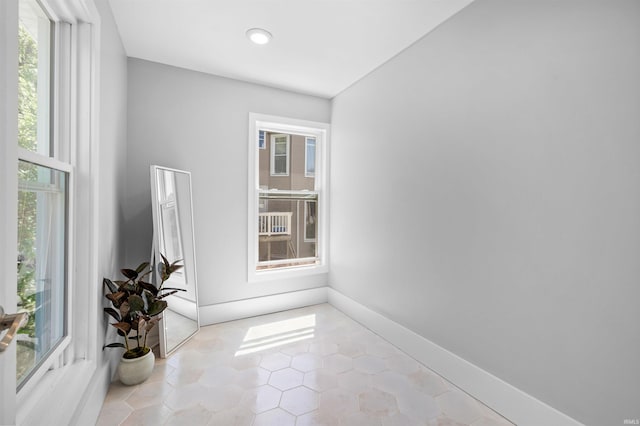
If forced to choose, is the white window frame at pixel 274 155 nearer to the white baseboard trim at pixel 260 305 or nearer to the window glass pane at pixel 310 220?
the window glass pane at pixel 310 220

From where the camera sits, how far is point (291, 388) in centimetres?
191

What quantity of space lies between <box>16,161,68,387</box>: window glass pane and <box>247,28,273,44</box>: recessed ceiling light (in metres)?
1.56

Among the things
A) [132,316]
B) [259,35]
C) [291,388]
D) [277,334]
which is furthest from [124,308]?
[259,35]

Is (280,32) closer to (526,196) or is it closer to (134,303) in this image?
(526,196)

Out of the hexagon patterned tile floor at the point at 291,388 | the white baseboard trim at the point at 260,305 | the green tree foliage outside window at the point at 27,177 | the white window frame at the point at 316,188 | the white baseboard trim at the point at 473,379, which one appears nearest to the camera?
the green tree foliage outside window at the point at 27,177

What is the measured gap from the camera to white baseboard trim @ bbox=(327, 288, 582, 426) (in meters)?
1.52

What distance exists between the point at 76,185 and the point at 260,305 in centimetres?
207

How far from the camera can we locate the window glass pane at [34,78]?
3.50 feet

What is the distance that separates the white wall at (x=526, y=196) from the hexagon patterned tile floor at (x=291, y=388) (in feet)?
1.12

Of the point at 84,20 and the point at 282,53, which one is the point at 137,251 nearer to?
the point at 84,20

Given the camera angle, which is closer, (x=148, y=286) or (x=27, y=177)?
(x=27, y=177)

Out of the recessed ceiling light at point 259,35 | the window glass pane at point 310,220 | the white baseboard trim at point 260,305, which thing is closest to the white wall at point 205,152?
the white baseboard trim at point 260,305

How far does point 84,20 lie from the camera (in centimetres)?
147

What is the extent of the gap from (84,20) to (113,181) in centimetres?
98
